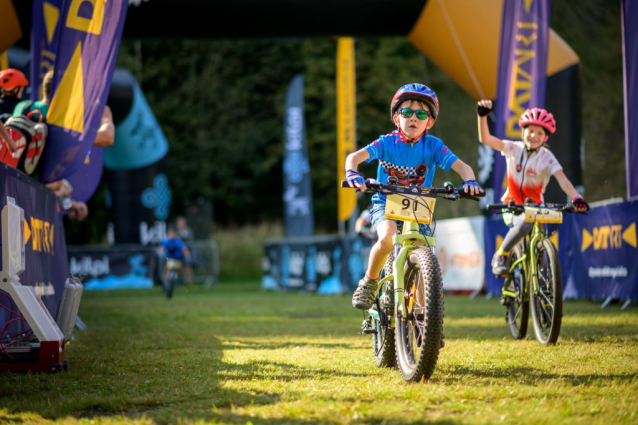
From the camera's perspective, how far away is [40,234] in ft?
26.8

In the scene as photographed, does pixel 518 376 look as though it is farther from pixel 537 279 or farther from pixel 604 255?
pixel 604 255

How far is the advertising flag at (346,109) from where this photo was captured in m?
21.0

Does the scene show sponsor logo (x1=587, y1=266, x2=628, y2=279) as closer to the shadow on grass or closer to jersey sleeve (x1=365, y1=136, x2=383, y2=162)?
the shadow on grass

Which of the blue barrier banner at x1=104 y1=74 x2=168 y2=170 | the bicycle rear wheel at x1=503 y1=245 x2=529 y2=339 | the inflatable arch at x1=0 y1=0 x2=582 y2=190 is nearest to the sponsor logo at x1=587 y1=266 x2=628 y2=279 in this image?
the inflatable arch at x1=0 y1=0 x2=582 y2=190

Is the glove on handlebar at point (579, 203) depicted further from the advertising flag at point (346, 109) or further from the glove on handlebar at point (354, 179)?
the advertising flag at point (346, 109)

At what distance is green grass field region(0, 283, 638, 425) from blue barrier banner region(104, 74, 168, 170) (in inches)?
617

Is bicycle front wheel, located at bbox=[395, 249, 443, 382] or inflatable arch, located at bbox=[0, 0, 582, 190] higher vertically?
inflatable arch, located at bbox=[0, 0, 582, 190]

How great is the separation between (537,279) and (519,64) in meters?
6.12

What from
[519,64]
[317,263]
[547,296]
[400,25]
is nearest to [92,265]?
[317,263]

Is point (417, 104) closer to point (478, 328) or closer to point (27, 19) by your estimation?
point (478, 328)

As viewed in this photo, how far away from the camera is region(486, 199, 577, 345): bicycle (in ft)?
23.2

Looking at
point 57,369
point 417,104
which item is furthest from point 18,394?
point 417,104

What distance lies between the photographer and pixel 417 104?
5820 millimetres

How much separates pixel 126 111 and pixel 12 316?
50.4ft
